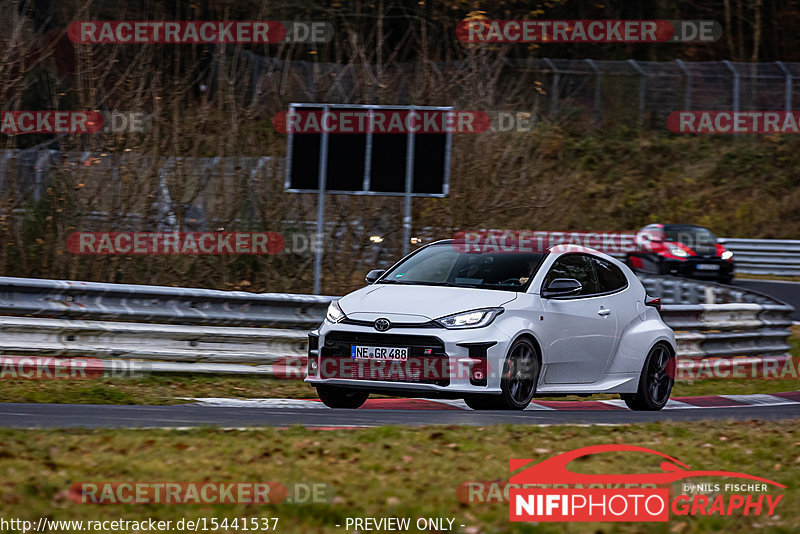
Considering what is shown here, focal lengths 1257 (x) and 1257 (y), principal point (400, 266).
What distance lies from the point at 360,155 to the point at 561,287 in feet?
21.3

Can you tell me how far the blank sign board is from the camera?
16688 mm

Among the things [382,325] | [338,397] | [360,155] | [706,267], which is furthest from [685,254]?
[382,325]

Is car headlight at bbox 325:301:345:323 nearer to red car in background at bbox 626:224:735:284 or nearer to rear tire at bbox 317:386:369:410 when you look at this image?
rear tire at bbox 317:386:369:410

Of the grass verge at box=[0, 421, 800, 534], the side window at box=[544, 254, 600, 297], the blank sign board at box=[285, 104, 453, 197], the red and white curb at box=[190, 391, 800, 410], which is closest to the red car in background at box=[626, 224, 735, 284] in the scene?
the blank sign board at box=[285, 104, 453, 197]

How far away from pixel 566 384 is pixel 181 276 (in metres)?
8.08

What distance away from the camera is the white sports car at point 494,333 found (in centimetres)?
1036

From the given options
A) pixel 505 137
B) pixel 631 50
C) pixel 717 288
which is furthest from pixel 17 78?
pixel 631 50

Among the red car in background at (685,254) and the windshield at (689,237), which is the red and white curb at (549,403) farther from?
the windshield at (689,237)

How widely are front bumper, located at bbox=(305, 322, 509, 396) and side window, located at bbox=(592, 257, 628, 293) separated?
202 centimetres

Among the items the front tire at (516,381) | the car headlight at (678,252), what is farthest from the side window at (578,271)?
the car headlight at (678,252)

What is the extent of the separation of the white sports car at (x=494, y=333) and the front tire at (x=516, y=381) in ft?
0.04

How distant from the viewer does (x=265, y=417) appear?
9867 mm

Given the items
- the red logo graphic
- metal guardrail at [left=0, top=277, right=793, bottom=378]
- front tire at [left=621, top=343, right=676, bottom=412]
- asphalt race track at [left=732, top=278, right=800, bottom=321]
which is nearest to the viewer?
the red logo graphic

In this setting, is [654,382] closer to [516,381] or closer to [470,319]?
[516,381]
